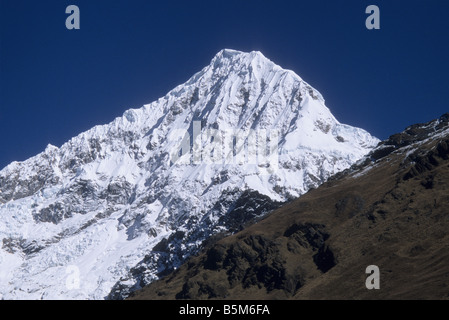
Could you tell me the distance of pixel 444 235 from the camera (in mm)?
179875
